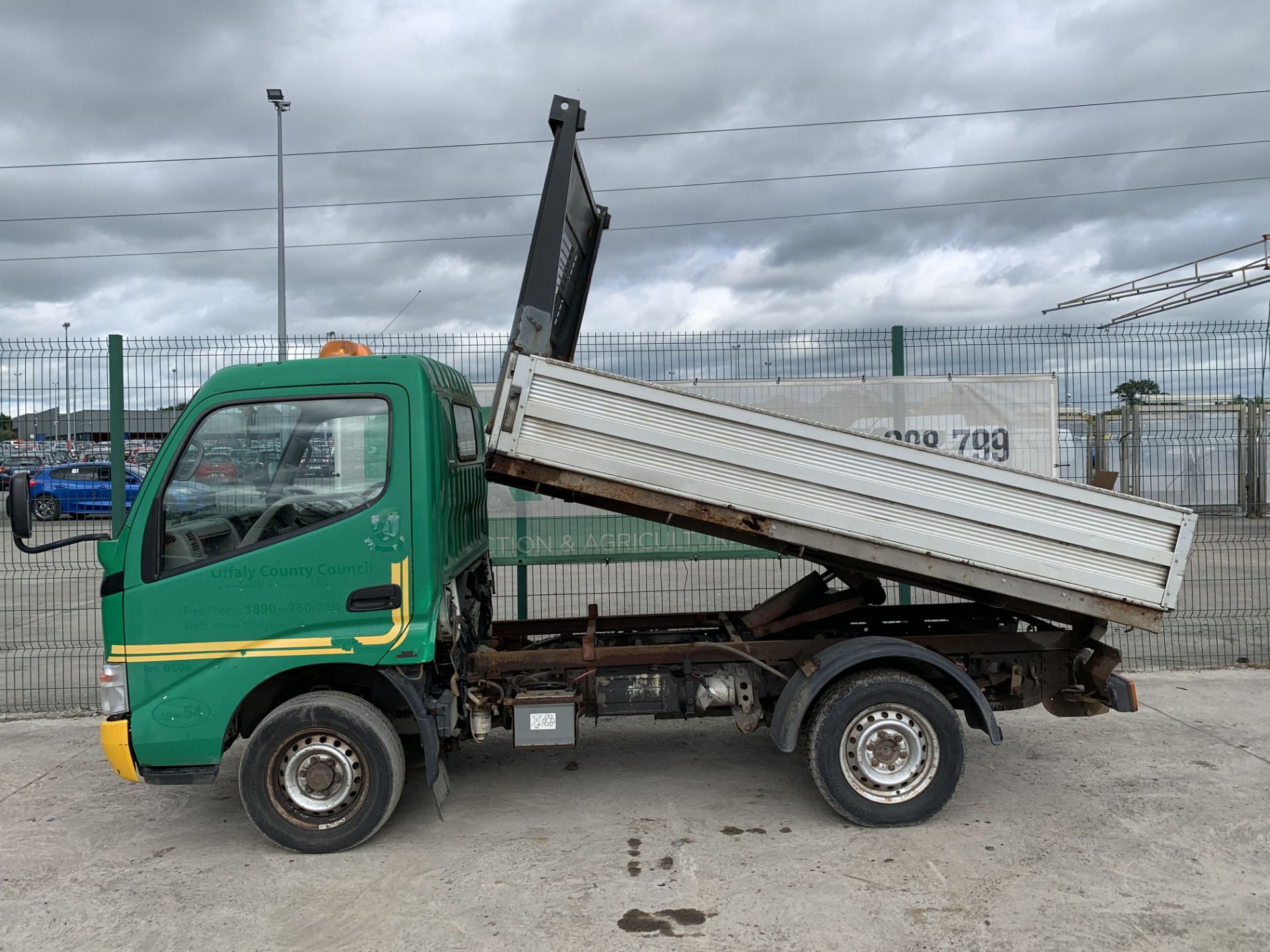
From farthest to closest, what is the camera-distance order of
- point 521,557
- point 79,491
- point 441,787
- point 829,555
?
point 79,491 → point 521,557 → point 829,555 → point 441,787

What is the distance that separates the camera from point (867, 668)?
4906 millimetres

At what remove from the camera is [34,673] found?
333 inches

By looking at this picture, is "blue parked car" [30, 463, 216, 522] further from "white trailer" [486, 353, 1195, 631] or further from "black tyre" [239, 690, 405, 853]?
"white trailer" [486, 353, 1195, 631]

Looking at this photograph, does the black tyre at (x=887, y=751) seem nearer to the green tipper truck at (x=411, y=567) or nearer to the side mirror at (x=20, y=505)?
the green tipper truck at (x=411, y=567)

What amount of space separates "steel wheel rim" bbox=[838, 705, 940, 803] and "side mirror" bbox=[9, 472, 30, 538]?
4121mm

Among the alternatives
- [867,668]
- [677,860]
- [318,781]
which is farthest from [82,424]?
[867,668]

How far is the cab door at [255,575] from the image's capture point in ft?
14.4

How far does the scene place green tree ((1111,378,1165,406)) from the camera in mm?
7891

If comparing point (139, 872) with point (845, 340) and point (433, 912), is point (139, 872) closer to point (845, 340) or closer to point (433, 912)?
point (433, 912)

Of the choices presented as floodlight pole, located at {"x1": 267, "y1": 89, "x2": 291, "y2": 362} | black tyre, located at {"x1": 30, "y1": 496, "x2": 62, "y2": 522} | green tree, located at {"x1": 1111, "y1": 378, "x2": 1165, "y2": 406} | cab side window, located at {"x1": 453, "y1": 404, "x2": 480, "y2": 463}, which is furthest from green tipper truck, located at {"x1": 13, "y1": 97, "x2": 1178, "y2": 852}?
floodlight pole, located at {"x1": 267, "y1": 89, "x2": 291, "y2": 362}

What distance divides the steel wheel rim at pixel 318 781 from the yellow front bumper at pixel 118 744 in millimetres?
685

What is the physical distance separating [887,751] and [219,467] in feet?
12.1

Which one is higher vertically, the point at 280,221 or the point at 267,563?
the point at 280,221

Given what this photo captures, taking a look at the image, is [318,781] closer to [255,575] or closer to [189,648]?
[189,648]
